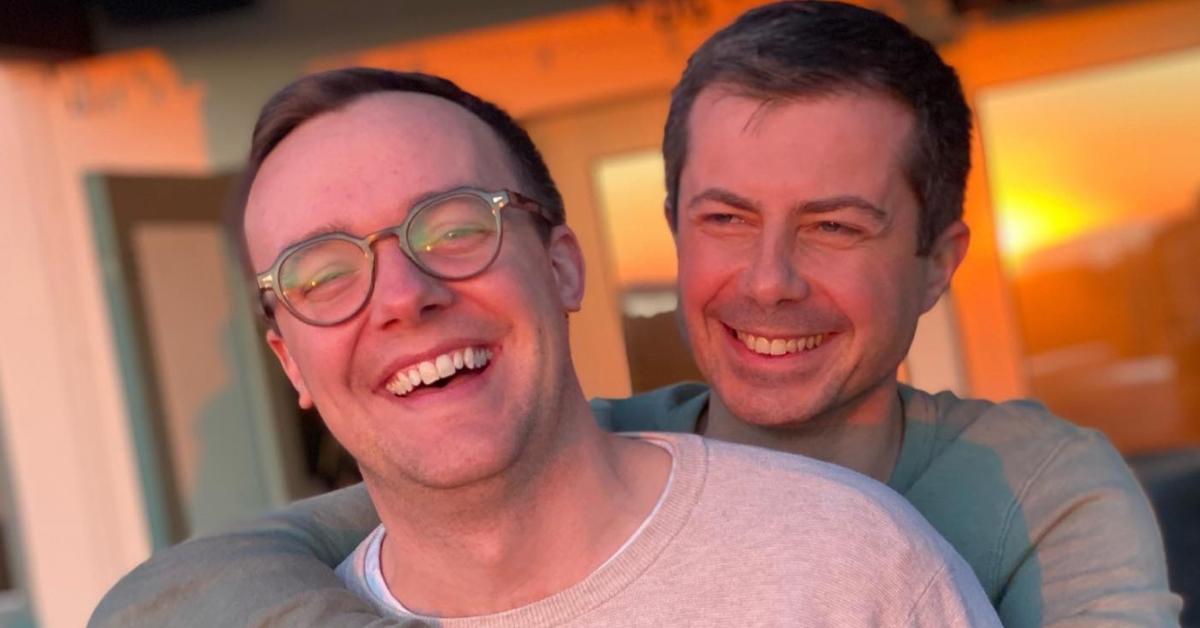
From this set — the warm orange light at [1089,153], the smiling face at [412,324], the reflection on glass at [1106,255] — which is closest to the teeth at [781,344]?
the smiling face at [412,324]

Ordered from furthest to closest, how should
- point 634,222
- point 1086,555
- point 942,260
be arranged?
point 634,222, point 942,260, point 1086,555

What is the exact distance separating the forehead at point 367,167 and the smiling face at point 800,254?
1.37 feet

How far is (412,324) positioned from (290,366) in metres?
0.22

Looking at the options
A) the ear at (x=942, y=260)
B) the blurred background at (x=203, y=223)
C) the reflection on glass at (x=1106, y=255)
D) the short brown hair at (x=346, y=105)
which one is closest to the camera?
the short brown hair at (x=346, y=105)

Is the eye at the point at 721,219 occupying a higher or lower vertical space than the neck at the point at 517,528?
higher

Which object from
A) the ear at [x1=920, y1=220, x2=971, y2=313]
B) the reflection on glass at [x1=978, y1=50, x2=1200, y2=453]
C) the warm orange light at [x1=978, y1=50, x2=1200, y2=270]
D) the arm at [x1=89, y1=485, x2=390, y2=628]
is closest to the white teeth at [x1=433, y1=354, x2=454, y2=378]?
the arm at [x1=89, y1=485, x2=390, y2=628]

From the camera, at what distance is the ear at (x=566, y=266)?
1709 millimetres

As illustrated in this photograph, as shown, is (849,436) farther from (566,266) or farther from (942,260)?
(566,266)

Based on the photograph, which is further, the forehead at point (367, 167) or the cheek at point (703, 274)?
the cheek at point (703, 274)

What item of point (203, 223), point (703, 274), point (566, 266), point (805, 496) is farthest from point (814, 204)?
point (203, 223)

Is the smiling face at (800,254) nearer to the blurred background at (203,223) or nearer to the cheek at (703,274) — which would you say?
the cheek at (703,274)

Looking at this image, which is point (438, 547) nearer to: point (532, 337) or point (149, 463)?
point (532, 337)

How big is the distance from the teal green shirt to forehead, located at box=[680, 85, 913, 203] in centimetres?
30

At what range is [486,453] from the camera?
1.53m
